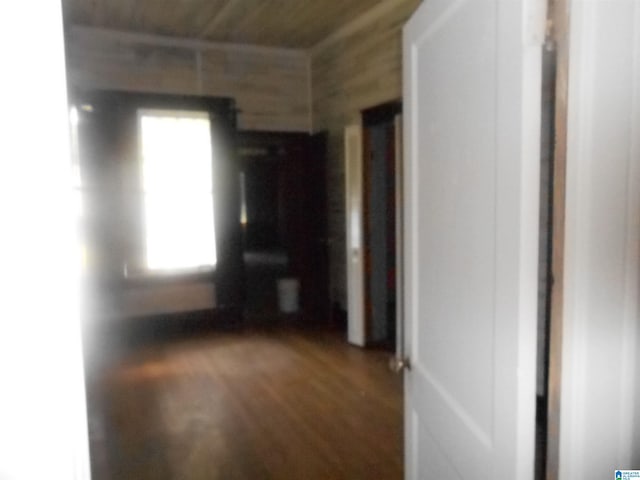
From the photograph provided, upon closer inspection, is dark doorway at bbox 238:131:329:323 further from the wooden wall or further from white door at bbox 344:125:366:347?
white door at bbox 344:125:366:347

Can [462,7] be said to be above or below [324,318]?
above

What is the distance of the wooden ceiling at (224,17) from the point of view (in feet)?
13.4

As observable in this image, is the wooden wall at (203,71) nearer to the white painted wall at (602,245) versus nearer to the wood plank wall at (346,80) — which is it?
the wood plank wall at (346,80)

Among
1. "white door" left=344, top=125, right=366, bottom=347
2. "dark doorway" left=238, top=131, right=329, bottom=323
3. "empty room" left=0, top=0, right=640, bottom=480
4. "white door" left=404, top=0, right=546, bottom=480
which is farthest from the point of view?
"dark doorway" left=238, top=131, right=329, bottom=323

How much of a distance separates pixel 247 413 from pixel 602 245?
2.68 metres

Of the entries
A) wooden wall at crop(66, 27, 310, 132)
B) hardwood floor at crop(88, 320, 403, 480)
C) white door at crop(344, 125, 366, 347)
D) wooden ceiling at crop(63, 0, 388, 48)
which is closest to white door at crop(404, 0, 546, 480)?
hardwood floor at crop(88, 320, 403, 480)

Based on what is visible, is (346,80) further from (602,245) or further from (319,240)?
(602,245)

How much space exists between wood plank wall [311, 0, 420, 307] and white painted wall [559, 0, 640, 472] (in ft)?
11.0

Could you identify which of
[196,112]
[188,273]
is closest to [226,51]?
[196,112]

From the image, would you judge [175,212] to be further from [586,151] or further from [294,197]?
[586,151]

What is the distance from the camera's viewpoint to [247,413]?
3053 millimetres

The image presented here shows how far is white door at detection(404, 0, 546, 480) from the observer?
2.80 feet

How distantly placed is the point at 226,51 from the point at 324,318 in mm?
3187

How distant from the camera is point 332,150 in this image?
5.23 meters
